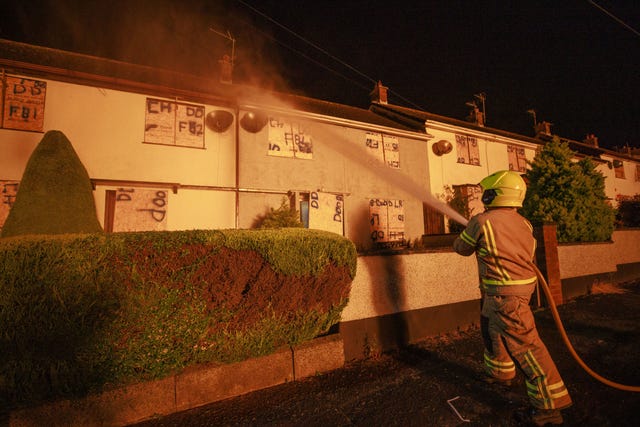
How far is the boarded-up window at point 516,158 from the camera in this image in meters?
17.7

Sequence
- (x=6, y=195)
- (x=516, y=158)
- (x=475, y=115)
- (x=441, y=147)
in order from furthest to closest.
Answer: (x=475, y=115) < (x=516, y=158) < (x=441, y=147) < (x=6, y=195)

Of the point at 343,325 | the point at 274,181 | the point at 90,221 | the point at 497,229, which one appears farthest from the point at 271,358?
the point at 274,181

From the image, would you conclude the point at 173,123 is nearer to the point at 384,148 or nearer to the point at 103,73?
the point at 103,73

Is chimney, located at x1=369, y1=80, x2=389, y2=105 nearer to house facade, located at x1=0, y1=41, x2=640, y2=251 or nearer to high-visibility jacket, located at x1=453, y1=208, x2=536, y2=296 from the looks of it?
house facade, located at x1=0, y1=41, x2=640, y2=251

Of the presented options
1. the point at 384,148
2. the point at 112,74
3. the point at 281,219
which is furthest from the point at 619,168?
the point at 112,74

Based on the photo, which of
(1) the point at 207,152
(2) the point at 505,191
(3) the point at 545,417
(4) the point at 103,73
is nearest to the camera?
(3) the point at 545,417

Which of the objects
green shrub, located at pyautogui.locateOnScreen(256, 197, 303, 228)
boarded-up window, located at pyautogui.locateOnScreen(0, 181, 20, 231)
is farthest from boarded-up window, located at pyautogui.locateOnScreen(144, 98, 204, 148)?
boarded-up window, located at pyautogui.locateOnScreen(0, 181, 20, 231)

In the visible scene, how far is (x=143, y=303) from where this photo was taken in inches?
109

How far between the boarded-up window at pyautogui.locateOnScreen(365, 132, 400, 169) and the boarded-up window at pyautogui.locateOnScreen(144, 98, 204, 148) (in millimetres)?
7214

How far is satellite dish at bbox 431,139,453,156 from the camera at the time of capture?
49.5 feet

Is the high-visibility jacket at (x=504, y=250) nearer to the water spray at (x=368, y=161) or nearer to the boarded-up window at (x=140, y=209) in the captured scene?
the boarded-up window at (x=140, y=209)

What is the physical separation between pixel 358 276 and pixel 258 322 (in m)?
1.65

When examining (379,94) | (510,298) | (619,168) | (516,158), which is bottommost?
(510,298)

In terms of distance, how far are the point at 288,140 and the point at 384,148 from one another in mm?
4850
